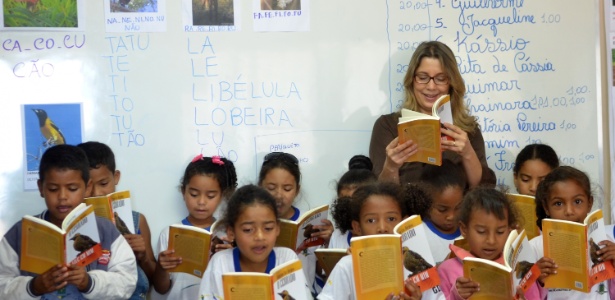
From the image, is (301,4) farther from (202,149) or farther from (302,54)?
(202,149)

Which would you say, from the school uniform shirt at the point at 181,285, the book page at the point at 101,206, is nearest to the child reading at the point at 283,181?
the school uniform shirt at the point at 181,285

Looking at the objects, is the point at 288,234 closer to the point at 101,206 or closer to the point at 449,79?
the point at 101,206

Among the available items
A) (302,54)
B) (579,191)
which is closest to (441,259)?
(579,191)

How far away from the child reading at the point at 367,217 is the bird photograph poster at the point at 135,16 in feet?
4.50

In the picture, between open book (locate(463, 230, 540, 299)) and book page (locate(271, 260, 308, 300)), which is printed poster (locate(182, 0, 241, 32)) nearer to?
book page (locate(271, 260, 308, 300))

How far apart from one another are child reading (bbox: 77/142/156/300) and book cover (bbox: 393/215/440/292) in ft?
3.89

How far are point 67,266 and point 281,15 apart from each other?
69.6 inches

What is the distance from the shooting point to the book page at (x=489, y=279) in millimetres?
2586

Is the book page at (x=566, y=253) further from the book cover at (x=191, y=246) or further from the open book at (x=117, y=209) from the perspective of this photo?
the open book at (x=117, y=209)

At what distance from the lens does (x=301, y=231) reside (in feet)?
11.0

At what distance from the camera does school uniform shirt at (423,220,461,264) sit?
131 inches

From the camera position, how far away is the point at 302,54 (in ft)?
13.3

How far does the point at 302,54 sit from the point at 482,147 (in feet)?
3.20

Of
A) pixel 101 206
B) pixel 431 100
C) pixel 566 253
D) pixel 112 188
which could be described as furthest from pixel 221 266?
pixel 431 100
